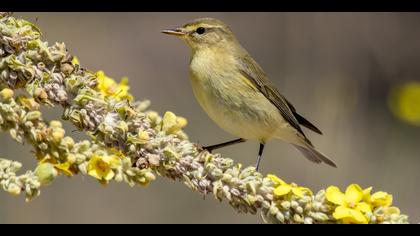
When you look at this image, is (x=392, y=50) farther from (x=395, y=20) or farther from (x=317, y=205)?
(x=317, y=205)

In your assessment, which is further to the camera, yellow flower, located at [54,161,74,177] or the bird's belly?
the bird's belly

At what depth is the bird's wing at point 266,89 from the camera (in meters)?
4.35

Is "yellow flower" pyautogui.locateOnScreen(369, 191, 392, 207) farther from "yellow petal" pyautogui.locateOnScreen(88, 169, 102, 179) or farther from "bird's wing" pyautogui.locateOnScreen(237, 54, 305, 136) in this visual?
"bird's wing" pyautogui.locateOnScreen(237, 54, 305, 136)

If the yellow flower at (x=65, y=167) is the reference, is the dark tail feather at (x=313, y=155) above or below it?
above

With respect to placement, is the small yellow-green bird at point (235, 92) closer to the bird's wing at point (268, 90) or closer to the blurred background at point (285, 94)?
the bird's wing at point (268, 90)

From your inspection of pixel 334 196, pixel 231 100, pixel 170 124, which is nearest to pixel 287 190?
pixel 334 196

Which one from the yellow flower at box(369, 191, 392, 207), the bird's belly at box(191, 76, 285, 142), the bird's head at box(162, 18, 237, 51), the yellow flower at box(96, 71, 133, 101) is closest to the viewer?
the yellow flower at box(369, 191, 392, 207)

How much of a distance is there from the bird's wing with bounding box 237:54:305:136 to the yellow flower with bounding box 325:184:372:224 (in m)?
2.35

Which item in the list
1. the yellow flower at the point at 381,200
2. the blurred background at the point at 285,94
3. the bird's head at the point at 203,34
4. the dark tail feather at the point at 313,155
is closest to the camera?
the yellow flower at the point at 381,200

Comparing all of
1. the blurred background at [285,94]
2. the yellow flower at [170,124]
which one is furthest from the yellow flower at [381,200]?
the blurred background at [285,94]

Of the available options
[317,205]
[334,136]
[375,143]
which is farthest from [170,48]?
[317,205]

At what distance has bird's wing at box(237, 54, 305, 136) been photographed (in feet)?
14.3

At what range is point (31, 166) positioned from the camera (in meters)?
6.57

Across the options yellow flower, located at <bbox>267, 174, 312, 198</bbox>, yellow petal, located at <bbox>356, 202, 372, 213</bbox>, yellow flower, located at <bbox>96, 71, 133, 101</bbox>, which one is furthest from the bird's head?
yellow petal, located at <bbox>356, 202, 372, 213</bbox>
